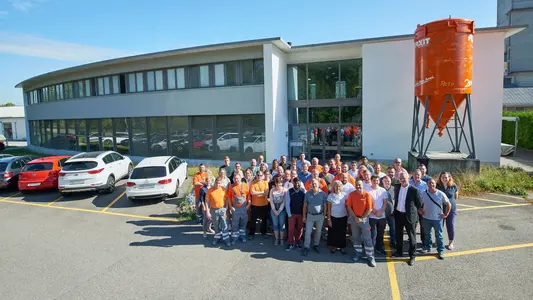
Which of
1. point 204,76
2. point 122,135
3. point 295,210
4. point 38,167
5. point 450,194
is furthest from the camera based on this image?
point 122,135

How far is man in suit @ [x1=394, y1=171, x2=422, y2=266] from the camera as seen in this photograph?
20.2 feet

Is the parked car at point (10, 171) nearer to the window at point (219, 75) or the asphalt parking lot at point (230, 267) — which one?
the asphalt parking lot at point (230, 267)

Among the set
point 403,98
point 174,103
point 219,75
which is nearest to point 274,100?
point 219,75

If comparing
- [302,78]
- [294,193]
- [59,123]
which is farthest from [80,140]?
[294,193]

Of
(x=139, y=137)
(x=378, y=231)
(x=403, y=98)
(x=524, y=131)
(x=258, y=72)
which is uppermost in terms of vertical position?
(x=258, y=72)

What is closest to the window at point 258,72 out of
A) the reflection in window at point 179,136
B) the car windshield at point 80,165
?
the reflection in window at point 179,136

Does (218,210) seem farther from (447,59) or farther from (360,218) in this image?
(447,59)

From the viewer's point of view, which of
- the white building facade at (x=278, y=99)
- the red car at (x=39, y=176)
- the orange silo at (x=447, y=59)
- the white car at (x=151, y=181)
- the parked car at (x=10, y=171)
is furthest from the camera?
the white building facade at (x=278, y=99)

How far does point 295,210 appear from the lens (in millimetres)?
6852

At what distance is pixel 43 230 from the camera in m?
8.75

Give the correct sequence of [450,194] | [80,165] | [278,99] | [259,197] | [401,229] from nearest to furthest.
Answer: [401,229], [450,194], [259,197], [80,165], [278,99]

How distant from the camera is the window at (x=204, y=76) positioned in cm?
1812

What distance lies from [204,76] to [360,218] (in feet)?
A: 46.2

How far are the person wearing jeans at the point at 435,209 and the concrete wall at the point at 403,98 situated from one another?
10.2 metres
